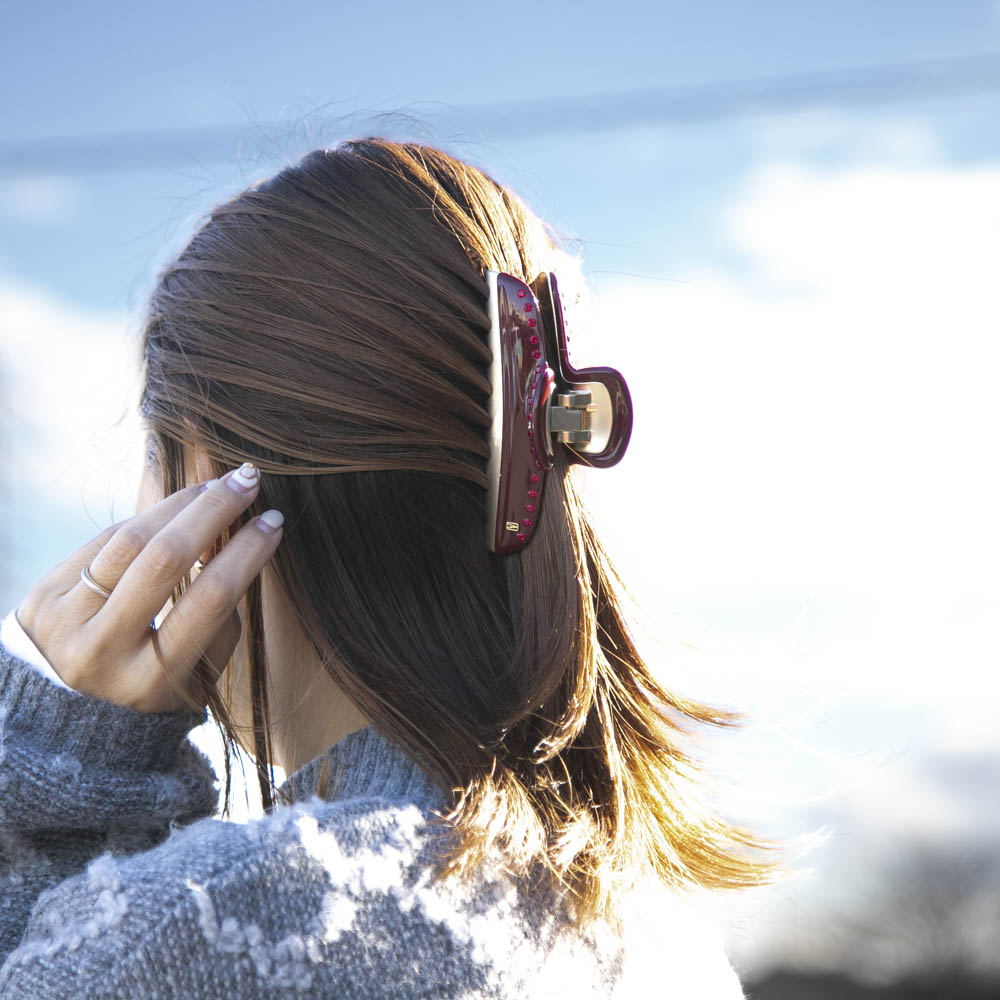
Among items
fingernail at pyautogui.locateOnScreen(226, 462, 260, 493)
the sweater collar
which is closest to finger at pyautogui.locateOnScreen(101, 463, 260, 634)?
fingernail at pyautogui.locateOnScreen(226, 462, 260, 493)

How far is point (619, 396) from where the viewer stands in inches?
30.6

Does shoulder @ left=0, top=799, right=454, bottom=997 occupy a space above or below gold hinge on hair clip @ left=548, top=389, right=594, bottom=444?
below

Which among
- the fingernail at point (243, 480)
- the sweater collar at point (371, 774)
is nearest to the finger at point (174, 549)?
the fingernail at point (243, 480)

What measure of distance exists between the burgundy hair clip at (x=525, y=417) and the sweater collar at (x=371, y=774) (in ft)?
0.54

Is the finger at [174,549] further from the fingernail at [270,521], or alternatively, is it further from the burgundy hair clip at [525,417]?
the burgundy hair clip at [525,417]

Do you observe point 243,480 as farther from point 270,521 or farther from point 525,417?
point 525,417

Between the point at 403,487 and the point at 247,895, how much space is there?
30cm

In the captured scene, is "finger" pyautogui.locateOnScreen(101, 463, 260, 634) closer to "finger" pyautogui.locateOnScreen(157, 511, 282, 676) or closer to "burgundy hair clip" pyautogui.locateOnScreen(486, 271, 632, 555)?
"finger" pyautogui.locateOnScreen(157, 511, 282, 676)

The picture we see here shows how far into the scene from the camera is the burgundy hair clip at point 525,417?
0.75m

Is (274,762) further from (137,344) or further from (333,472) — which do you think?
(137,344)

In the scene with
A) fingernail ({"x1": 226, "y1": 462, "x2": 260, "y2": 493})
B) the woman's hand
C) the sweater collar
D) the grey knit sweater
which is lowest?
the grey knit sweater

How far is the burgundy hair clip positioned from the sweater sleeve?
0.94ft

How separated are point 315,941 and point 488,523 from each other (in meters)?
0.31

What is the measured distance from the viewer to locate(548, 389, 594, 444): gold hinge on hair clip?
77 centimetres
